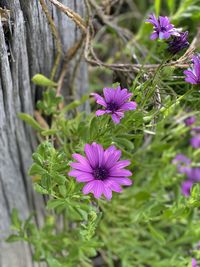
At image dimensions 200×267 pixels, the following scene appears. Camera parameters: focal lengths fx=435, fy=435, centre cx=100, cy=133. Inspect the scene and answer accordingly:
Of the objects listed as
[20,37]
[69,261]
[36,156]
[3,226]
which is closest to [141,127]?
[36,156]

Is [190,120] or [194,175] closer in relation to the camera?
[190,120]

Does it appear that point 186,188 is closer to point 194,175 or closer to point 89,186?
point 194,175

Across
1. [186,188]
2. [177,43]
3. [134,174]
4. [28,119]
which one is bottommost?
[186,188]

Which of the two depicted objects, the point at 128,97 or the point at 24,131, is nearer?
the point at 128,97

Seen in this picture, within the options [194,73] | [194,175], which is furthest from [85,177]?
[194,175]

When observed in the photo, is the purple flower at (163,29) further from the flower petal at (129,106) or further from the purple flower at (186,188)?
the purple flower at (186,188)

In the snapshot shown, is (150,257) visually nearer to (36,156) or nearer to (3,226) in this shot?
(3,226)

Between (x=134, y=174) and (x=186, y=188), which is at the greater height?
(x=134, y=174)
